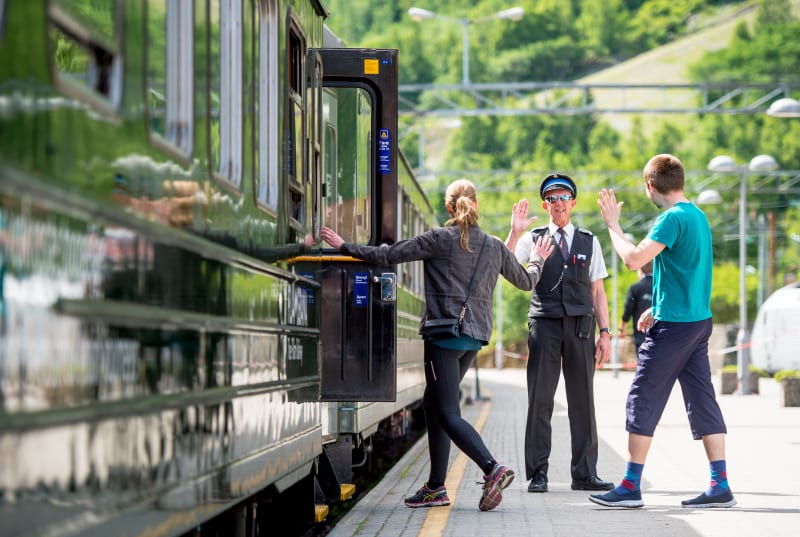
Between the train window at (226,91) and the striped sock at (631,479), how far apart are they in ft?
12.6

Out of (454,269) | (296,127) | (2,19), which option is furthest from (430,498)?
(2,19)

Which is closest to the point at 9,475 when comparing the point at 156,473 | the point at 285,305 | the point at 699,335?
the point at 156,473

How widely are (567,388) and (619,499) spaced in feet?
4.10

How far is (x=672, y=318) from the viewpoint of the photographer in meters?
8.47

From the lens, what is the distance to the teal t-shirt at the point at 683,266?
27.8 feet

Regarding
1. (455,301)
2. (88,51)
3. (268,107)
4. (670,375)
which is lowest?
(670,375)

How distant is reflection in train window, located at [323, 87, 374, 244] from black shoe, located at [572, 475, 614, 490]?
2.15 metres

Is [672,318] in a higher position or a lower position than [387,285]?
lower

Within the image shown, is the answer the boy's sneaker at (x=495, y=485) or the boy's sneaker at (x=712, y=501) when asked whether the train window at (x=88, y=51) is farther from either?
the boy's sneaker at (x=712, y=501)

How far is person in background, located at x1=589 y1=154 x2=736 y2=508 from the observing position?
8445 mm

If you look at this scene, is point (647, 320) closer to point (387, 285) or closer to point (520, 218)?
point (520, 218)

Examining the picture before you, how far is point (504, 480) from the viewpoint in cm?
852

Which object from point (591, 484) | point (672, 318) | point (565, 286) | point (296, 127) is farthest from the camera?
point (591, 484)

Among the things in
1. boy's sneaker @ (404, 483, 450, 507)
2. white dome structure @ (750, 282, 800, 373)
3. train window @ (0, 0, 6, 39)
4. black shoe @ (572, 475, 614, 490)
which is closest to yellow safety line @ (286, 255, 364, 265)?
boy's sneaker @ (404, 483, 450, 507)
